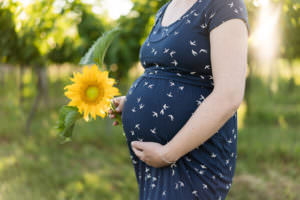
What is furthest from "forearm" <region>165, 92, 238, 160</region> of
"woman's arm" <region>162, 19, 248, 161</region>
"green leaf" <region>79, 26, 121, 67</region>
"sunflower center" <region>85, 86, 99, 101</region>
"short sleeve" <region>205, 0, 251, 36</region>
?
"green leaf" <region>79, 26, 121, 67</region>

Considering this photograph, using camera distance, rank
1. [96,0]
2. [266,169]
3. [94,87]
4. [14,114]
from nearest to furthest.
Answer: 1. [94,87]
2. [96,0]
3. [266,169]
4. [14,114]

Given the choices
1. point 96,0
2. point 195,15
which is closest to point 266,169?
point 96,0

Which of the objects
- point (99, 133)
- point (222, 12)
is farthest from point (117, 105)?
point (99, 133)

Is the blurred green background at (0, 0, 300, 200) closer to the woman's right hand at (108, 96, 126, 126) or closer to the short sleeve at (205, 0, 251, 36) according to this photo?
the woman's right hand at (108, 96, 126, 126)

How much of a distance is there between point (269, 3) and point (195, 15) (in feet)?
4.02

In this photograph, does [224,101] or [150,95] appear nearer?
[224,101]

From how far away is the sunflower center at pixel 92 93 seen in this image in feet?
3.79

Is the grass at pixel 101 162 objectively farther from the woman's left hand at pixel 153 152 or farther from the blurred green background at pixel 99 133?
the woman's left hand at pixel 153 152

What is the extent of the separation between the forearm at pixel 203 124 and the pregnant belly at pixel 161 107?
101 millimetres

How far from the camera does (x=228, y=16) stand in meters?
0.92

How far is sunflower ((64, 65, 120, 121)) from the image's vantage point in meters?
1.13

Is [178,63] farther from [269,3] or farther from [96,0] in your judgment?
[96,0]

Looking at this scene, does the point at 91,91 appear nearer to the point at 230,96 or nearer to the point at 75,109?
the point at 75,109

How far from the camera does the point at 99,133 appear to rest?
6.67 meters
